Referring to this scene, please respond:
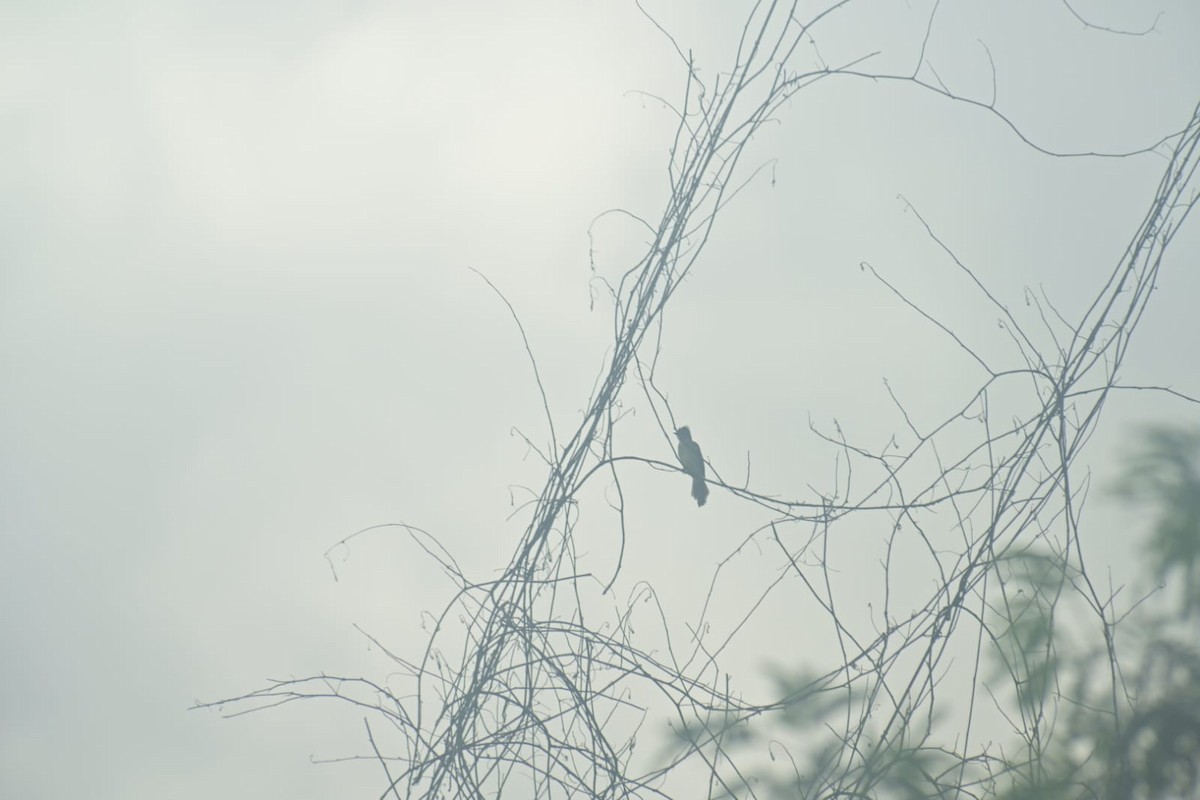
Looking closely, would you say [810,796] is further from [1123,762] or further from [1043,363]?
[1043,363]

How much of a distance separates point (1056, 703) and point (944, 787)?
0.29m

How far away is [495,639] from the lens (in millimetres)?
1929

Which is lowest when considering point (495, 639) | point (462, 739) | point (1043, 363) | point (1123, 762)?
point (1123, 762)

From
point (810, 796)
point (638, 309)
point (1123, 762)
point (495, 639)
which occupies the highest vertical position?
point (638, 309)

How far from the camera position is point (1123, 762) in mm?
1855

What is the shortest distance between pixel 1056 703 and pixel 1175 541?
0.73 metres

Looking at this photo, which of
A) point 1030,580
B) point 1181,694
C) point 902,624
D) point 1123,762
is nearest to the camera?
point 1123,762

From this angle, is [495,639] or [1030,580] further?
[1030,580]

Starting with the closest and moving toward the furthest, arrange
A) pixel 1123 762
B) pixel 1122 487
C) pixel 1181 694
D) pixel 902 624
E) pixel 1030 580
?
pixel 1123 762, pixel 902 624, pixel 1030 580, pixel 1181 694, pixel 1122 487

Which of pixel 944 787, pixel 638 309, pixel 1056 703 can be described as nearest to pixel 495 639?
pixel 638 309

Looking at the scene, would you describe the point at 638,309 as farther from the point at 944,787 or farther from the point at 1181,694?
the point at 1181,694

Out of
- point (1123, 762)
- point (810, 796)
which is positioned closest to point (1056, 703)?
point (1123, 762)

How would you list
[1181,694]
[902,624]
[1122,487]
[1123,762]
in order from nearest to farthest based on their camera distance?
[1123,762]
[902,624]
[1181,694]
[1122,487]

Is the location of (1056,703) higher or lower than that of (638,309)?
lower
